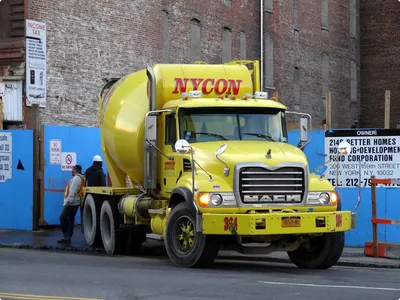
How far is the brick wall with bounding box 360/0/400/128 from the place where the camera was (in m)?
53.1

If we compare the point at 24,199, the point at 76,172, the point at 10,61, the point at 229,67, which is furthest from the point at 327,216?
the point at 10,61

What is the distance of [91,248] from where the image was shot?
18922 mm

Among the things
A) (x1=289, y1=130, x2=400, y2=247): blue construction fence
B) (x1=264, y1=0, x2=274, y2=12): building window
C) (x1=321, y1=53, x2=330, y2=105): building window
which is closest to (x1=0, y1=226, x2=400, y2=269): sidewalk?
(x1=289, y1=130, x2=400, y2=247): blue construction fence

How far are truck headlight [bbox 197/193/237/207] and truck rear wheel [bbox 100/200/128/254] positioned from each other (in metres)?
4.16

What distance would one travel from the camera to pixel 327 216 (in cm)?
1451

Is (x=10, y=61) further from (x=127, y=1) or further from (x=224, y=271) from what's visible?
(x=224, y=271)

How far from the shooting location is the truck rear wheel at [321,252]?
14.9m

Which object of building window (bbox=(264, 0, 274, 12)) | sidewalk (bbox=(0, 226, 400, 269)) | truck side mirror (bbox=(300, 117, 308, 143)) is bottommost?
sidewalk (bbox=(0, 226, 400, 269))

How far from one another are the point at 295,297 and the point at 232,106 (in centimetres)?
573

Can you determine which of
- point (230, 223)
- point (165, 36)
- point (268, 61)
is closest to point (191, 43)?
→ point (165, 36)

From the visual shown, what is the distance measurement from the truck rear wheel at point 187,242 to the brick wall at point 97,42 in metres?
16.4

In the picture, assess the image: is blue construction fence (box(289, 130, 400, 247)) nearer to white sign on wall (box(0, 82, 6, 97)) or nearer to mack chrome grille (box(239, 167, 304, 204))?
mack chrome grille (box(239, 167, 304, 204))

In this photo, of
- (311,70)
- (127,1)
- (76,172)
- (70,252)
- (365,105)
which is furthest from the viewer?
(365,105)

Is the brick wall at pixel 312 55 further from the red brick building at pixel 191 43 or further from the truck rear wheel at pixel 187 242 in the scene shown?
the truck rear wheel at pixel 187 242
